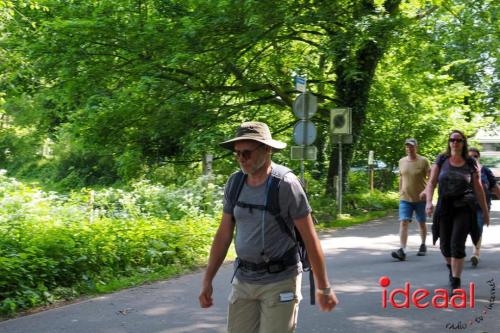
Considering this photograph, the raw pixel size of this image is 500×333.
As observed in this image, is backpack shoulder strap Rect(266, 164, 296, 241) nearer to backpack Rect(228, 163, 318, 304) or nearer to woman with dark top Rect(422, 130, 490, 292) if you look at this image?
backpack Rect(228, 163, 318, 304)

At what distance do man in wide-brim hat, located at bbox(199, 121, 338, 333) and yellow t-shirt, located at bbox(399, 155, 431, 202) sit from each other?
6439 mm

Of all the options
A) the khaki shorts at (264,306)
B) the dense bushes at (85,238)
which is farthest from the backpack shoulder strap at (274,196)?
the dense bushes at (85,238)

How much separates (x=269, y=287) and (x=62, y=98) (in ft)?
48.5

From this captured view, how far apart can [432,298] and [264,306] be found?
3.96 meters

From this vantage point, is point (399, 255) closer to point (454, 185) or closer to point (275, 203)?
point (454, 185)

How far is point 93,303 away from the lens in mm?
7352

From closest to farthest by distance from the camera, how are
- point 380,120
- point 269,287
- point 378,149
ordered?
point 269,287 < point 380,120 < point 378,149

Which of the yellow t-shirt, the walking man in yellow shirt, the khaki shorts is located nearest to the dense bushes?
the walking man in yellow shirt

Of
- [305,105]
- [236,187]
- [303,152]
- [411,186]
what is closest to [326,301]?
[236,187]

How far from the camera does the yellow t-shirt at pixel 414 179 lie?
10.0 m

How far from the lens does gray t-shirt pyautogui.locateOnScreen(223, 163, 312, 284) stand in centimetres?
378

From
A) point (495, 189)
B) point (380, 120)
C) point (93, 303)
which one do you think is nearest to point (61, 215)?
point (93, 303)

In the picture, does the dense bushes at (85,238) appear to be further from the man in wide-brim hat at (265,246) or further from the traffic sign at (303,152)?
the man in wide-brim hat at (265,246)

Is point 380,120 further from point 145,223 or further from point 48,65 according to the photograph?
point 145,223
